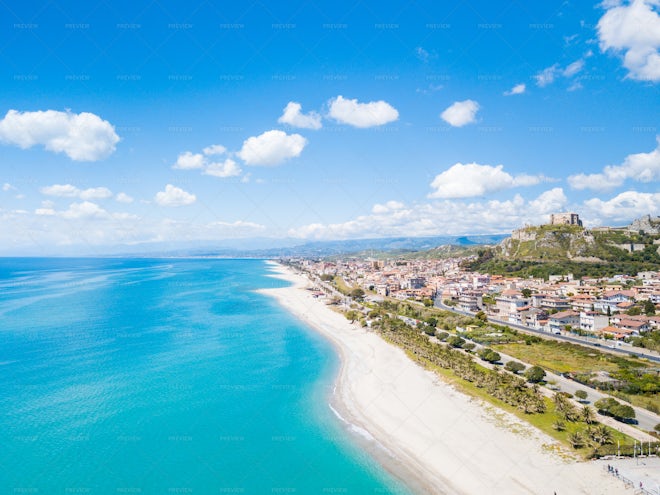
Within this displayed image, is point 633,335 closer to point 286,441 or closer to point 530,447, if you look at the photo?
point 530,447

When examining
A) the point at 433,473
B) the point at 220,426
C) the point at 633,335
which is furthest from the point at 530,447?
the point at 633,335

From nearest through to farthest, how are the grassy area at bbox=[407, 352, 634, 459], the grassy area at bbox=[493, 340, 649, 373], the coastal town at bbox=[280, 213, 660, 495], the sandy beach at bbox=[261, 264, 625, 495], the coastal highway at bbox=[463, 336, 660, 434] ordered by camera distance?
the sandy beach at bbox=[261, 264, 625, 495], the grassy area at bbox=[407, 352, 634, 459], the coastal town at bbox=[280, 213, 660, 495], the coastal highway at bbox=[463, 336, 660, 434], the grassy area at bbox=[493, 340, 649, 373]

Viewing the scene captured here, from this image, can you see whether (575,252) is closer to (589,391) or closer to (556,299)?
(556,299)

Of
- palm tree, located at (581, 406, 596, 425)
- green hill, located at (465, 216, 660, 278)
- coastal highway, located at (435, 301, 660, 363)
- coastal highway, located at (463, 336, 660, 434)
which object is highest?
green hill, located at (465, 216, 660, 278)

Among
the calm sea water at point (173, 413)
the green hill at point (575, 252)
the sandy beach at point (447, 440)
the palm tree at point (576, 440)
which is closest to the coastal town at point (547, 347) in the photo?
the palm tree at point (576, 440)

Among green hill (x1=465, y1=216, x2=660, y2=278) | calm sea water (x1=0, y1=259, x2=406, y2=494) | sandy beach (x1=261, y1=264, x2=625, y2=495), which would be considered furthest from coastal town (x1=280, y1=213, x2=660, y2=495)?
calm sea water (x1=0, y1=259, x2=406, y2=494)

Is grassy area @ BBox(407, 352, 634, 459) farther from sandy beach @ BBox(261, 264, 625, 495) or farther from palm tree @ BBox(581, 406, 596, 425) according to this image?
sandy beach @ BBox(261, 264, 625, 495)
